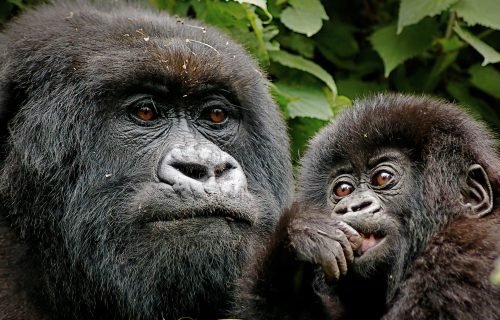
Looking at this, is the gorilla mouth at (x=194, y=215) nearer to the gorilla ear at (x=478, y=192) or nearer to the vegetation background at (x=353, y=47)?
the gorilla ear at (x=478, y=192)

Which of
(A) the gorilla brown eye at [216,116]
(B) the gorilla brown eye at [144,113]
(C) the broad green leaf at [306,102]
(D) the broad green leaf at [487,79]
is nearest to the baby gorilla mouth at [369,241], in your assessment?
(A) the gorilla brown eye at [216,116]

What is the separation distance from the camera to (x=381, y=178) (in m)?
4.18

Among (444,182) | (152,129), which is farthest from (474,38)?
(152,129)

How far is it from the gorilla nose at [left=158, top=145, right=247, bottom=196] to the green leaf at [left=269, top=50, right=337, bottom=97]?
1554 millimetres

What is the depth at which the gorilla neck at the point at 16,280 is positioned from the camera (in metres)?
4.17

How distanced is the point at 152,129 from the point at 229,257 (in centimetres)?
67

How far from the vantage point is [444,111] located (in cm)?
431

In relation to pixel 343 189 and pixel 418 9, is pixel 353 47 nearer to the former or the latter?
pixel 418 9

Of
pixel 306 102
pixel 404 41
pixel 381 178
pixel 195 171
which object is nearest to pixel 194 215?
pixel 195 171

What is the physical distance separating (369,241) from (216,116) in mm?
915

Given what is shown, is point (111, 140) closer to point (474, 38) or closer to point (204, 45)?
point (204, 45)

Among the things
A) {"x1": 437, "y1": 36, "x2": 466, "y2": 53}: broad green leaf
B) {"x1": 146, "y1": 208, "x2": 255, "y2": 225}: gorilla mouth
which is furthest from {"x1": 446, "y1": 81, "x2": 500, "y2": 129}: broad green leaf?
{"x1": 146, "y1": 208, "x2": 255, "y2": 225}: gorilla mouth

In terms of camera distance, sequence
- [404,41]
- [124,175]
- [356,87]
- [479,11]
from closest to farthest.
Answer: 1. [124,175]
2. [479,11]
3. [404,41]
4. [356,87]

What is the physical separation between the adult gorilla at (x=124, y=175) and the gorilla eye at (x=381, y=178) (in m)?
0.49
